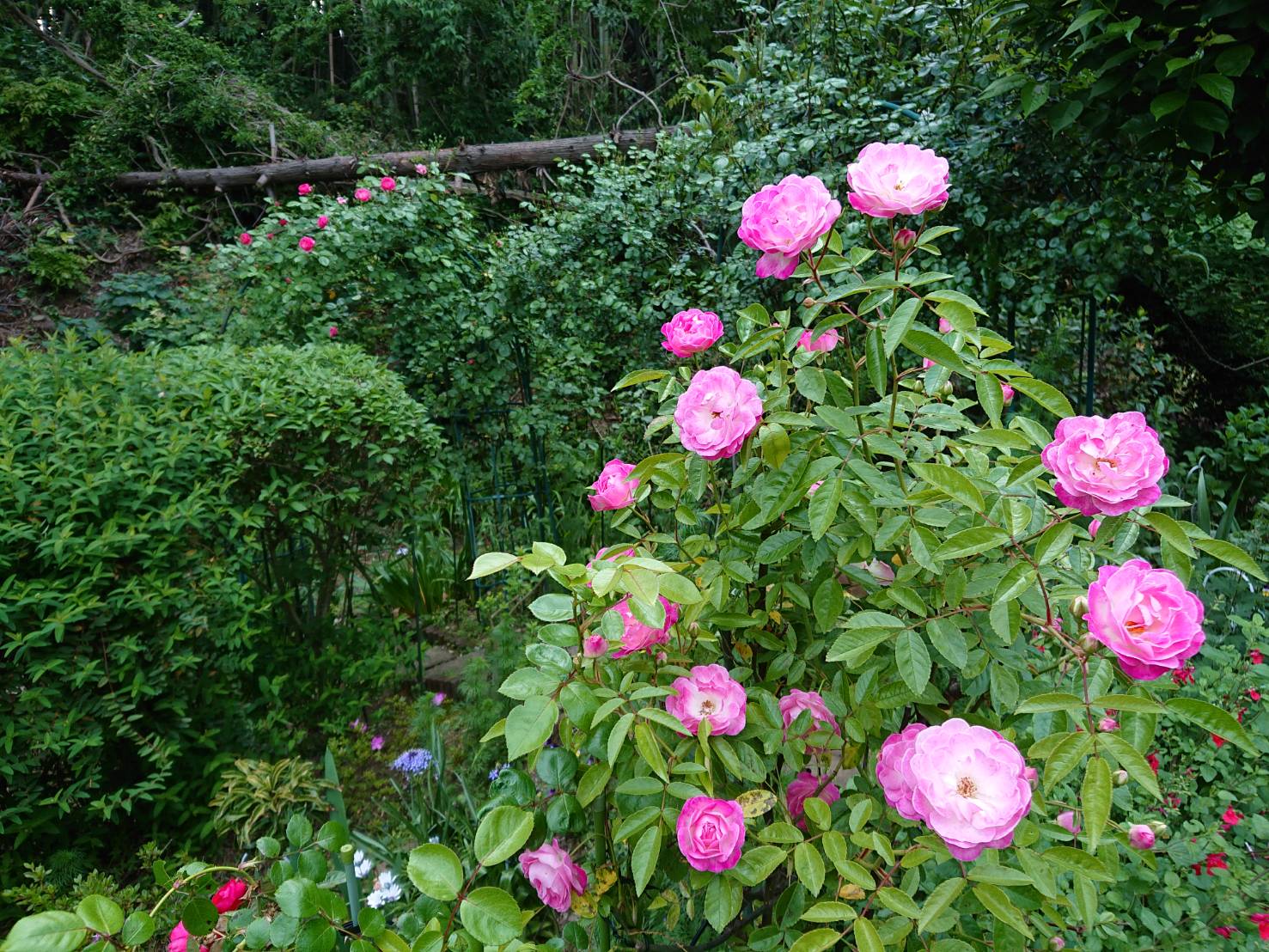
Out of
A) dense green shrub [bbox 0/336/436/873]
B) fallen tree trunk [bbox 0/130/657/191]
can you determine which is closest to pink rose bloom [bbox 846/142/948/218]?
dense green shrub [bbox 0/336/436/873]

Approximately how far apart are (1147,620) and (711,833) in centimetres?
49

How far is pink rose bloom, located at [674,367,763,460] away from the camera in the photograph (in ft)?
3.09

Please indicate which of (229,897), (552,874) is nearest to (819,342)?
(552,874)

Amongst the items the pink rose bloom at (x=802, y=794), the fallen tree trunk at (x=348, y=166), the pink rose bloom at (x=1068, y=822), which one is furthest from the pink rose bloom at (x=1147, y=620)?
the fallen tree trunk at (x=348, y=166)

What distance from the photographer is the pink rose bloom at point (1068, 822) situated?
0.95 m

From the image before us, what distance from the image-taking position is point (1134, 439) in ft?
2.41

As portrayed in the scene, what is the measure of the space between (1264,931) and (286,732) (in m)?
2.34

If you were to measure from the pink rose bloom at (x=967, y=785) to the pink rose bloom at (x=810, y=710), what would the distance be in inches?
9.9

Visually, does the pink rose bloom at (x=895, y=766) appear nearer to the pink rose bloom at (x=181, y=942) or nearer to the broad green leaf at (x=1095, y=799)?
the broad green leaf at (x=1095, y=799)

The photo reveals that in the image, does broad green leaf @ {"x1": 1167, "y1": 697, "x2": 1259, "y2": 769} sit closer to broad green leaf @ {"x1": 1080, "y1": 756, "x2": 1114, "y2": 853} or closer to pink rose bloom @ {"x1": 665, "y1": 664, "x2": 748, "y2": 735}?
broad green leaf @ {"x1": 1080, "y1": 756, "x2": 1114, "y2": 853}

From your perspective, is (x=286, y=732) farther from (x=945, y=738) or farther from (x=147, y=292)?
(x=147, y=292)

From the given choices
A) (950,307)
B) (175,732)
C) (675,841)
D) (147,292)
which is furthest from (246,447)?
(147,292)

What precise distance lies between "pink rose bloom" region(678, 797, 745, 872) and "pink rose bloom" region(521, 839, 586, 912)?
9.7 inches

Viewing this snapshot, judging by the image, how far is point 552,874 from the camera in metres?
1.00
